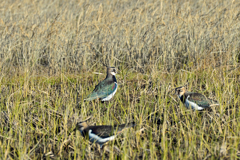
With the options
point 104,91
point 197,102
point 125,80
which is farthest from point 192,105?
point 125,80

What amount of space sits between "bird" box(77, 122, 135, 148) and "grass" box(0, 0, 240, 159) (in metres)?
0.11

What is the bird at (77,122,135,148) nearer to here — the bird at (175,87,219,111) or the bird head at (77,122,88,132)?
the bird head at (77,122,88,132)

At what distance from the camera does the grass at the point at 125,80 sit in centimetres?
388

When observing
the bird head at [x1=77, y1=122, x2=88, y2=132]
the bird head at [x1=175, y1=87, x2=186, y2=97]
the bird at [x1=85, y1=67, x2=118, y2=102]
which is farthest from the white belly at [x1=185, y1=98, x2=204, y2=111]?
the bird head at [x1=77, y1=122, x2=88, y2=132]

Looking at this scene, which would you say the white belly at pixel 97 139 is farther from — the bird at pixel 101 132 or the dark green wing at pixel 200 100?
the dark green wing at pixel 200 100

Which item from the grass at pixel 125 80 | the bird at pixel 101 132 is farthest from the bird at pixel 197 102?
the bird at pixel 101 132

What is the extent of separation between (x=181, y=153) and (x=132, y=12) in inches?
206

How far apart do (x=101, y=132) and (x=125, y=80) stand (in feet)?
7.34

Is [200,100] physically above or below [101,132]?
above

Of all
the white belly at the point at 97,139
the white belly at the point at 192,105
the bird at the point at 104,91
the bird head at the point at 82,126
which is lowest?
the white belly at the point at 97,139

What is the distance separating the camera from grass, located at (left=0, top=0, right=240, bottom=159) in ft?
12.7

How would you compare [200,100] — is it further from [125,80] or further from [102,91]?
[125,80]

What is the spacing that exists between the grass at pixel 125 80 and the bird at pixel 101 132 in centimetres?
11

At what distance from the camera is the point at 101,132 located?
365cm
